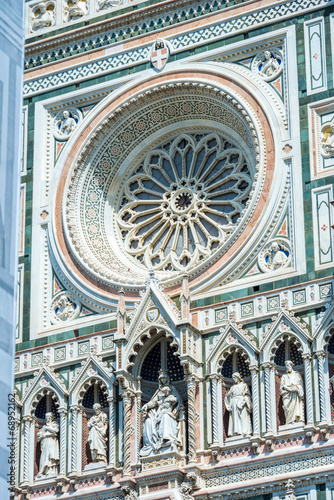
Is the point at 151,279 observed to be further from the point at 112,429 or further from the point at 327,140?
the point at 327,140

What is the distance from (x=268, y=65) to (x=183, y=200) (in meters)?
2.77

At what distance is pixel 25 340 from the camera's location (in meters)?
29.5

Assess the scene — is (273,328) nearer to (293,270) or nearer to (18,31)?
(293,270)

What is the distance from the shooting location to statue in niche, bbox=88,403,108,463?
2772cm

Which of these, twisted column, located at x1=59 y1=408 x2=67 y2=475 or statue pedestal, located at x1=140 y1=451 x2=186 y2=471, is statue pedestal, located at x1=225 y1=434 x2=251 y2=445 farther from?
twisted column, located at x1=59 y1=408 x2=67 y2=475

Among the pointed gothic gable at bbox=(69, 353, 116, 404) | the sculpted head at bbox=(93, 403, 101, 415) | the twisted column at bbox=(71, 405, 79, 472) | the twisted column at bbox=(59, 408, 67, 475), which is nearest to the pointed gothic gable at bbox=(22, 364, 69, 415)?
the pointed gothic gable at bbox=(69, 353, 116, 404)

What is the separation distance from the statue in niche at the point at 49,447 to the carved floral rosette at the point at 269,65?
682 centimetres

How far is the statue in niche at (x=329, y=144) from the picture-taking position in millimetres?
28094

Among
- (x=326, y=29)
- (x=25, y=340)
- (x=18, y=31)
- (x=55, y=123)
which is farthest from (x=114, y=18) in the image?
(x=18, y=31)

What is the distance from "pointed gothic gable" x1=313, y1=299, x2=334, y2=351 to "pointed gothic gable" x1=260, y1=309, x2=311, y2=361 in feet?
0.76

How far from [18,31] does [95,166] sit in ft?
28.0

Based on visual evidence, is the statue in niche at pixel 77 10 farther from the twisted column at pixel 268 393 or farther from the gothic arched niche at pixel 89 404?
the twisted column at pixel 268 393

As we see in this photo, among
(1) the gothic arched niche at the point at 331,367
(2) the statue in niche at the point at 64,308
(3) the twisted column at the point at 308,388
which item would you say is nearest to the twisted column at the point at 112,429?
(2) the statue in niche at the point at 64,308

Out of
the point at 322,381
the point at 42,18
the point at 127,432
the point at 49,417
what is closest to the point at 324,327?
the point at 322,381
